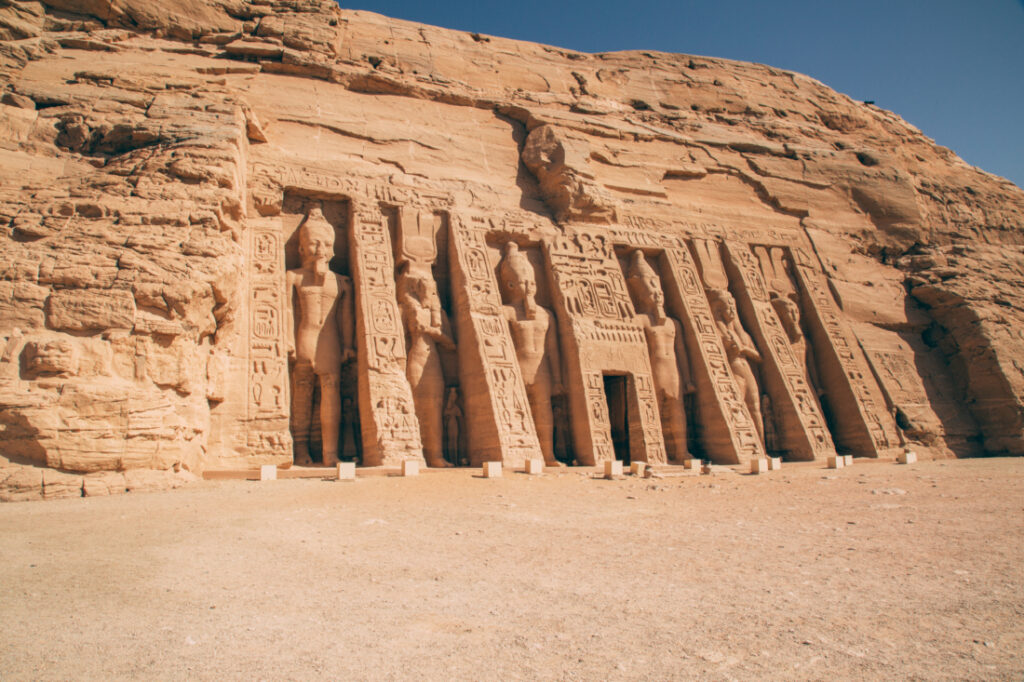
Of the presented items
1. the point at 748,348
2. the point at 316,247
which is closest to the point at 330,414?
the point at 316,247

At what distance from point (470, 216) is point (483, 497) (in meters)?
7.03

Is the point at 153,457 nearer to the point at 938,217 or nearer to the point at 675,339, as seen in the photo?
the point at 675,339

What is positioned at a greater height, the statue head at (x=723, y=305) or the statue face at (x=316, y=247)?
the statue face at (x=316, y=247)

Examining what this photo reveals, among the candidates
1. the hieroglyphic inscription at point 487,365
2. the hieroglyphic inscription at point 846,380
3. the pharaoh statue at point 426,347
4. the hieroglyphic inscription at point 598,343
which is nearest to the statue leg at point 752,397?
the hieroglyphic inscription at point 846,380

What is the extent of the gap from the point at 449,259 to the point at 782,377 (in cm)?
711

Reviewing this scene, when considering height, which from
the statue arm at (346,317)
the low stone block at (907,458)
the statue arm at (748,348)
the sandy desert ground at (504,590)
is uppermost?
the statue arm at (346,317)

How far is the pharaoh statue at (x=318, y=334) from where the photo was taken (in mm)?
10047

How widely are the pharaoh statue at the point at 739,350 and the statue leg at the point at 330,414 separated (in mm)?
7637

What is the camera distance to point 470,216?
12.4 meters

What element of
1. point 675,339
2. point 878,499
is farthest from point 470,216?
point 878,499

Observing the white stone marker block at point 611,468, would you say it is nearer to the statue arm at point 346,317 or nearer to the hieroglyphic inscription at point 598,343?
the hieroglyphic inscription at point 598,343

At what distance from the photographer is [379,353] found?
33.3 ft

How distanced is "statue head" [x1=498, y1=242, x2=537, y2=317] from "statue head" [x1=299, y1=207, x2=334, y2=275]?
3.16 metres

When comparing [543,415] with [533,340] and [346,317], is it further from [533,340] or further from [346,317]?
[346,317]
